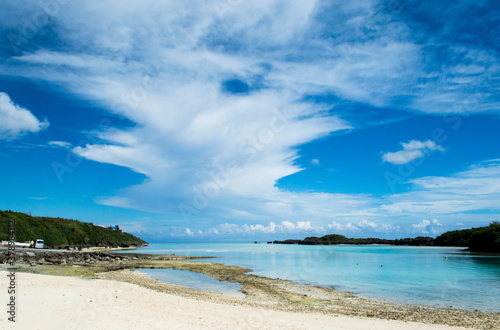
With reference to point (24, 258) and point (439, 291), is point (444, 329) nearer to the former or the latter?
point (439, 291)

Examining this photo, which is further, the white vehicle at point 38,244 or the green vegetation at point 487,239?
the green vegetation at point 487,239

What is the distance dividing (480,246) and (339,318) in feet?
334

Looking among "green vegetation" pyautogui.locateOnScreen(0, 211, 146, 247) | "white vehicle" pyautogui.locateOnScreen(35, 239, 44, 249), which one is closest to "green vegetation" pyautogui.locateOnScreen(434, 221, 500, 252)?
"white vehicle" pyautogui.locateOnScreen(35, 239, 44, 249)

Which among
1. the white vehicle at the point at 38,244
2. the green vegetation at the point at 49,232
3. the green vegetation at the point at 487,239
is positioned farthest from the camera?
the green vegetation at the point at 487,239

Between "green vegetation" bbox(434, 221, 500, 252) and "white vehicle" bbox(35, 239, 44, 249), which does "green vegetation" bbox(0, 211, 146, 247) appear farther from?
"green vegetation" bbox(434, 221, 500, 252)

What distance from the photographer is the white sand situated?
9.42 m

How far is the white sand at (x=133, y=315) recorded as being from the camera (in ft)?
30.9

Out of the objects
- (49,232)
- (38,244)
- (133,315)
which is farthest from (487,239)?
(49,232)

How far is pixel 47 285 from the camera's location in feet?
51.1

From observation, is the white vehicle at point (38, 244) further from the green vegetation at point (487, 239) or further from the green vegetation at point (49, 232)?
the green vegetation at point (487, 239)

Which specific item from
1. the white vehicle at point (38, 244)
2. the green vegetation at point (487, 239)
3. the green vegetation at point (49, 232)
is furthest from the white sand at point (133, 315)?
the green vegetation at point (487, 239)

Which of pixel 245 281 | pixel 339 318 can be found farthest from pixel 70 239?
pixel 339 318

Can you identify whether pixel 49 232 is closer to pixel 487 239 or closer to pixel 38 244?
pixel 38 244

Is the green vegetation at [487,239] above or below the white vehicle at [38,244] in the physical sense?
below
